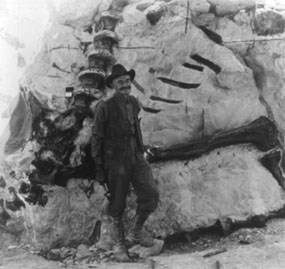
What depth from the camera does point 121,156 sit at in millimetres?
4500

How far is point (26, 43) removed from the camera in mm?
5648

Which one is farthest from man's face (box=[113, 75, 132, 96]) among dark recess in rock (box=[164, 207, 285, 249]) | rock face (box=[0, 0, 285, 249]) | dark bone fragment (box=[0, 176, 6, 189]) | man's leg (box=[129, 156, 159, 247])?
dark bone fragment (box=[0, 176, 6, 189])

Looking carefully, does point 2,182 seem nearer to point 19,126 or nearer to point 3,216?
point 3,216

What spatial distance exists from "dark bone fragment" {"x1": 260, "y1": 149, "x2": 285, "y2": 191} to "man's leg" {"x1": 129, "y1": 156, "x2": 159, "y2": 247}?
1.56 m

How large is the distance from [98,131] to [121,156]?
0.36m

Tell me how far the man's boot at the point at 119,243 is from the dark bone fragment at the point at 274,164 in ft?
6.34

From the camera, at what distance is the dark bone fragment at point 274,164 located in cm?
528

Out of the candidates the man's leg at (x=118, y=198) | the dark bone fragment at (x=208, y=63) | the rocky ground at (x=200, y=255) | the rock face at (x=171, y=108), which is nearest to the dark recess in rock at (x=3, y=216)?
the rock face at (x=171, y=108)

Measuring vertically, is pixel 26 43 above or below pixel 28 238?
above

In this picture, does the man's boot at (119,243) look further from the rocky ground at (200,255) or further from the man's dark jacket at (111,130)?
the man's dark jacket at (111,130)

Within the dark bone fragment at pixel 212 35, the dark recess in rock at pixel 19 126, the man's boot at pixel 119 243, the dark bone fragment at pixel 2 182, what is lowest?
the man's boot at pixel 119 243

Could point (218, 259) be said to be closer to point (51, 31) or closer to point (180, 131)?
point (180, 131)

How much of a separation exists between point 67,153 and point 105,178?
0.58 meters

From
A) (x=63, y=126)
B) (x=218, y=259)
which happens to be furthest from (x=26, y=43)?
(x=218, y=259)
